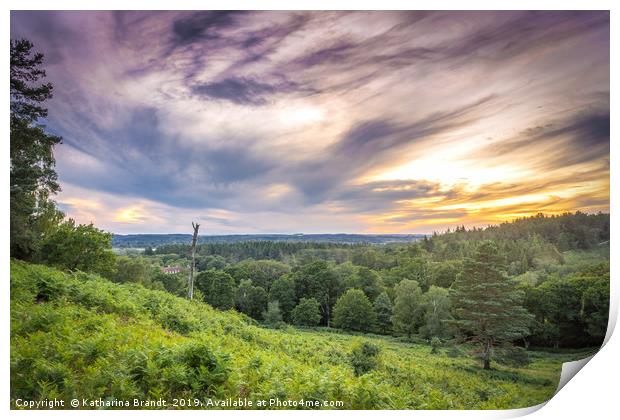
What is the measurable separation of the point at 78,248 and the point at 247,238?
433 cm

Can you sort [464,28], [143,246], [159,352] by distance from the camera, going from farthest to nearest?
[143,246]
[464,28]
[159,352]

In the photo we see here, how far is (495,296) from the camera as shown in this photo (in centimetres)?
554

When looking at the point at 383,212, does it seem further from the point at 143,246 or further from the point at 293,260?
the point at 143,246

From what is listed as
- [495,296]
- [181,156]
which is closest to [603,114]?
[495,296]

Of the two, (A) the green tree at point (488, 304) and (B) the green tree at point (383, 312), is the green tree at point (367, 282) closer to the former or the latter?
(B) the green tree at point (383, 312)

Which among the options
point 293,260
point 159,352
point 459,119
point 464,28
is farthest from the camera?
point 293,260

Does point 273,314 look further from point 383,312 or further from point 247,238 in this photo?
point 247,238

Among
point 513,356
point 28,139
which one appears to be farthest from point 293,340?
point 28,139

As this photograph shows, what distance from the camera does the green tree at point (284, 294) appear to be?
1043 centimetres

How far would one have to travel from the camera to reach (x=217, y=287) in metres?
9.49

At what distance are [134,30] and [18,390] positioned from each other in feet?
16.8

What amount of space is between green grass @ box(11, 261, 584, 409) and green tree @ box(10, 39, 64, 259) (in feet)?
3.89

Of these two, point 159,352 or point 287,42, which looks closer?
point 159,352

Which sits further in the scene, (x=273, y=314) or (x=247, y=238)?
(x=273, y=314)
